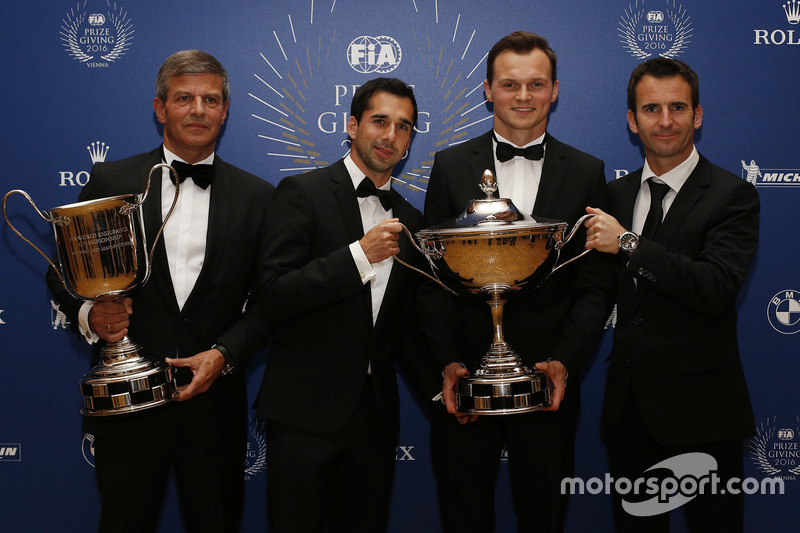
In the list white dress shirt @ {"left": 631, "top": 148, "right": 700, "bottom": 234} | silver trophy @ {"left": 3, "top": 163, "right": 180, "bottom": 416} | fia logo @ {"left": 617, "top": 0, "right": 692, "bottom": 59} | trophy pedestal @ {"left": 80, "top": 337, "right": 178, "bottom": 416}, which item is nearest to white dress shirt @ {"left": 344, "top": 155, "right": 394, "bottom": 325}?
silver trophy @ {"left": 3, "top": 163, "right": 180, "bottom": 416}

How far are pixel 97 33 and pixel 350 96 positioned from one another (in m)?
1.26

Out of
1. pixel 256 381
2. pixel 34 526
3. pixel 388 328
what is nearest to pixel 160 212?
pixel 388 328

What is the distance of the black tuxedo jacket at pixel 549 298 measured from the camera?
2.29 m

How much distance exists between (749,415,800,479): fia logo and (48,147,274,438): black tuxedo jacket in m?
2.46

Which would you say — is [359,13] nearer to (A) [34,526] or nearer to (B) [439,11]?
(B) [439,11]

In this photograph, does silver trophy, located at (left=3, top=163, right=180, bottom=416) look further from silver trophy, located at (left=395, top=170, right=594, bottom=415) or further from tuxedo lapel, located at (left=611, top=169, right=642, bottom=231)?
tuxedo lapel, located at (left=611, top=169, right=642, bottom=231)

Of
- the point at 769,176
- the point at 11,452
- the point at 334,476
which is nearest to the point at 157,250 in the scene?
the point at 334,476

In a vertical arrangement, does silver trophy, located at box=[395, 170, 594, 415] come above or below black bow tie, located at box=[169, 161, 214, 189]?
below

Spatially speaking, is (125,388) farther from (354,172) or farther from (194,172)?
(354,172)

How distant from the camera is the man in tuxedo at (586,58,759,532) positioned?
231 centimetres

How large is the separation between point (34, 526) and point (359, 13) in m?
2.99

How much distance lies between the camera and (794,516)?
3.13 metres

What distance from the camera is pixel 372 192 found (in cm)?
228

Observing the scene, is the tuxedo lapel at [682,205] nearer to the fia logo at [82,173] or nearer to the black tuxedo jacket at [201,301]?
the black tuxedo jacket at [201,301]
